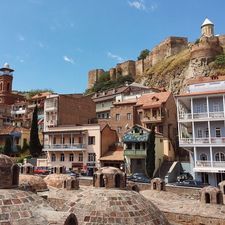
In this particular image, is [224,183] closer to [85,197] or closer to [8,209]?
[85,197]

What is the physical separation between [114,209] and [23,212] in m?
3.54

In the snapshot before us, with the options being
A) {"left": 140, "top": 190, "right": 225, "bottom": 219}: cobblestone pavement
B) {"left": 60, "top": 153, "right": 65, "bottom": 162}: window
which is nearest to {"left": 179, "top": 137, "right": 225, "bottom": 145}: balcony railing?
{"left": 140, "top": 190, "right": 225, "bottom": 219}: cobblestone pavement

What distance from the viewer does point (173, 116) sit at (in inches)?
2051

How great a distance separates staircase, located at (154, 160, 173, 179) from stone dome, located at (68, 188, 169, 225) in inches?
1196

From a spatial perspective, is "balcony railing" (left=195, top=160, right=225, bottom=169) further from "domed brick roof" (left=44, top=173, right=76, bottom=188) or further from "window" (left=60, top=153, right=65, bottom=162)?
"window" (left=60, top=153, right=65, bottom=162)

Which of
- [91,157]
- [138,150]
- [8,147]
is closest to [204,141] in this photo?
[138,150]

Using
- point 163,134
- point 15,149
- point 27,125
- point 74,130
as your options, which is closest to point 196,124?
point 163,134

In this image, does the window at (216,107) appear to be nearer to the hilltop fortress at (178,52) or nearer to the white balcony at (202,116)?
the white balcony at (202,116)

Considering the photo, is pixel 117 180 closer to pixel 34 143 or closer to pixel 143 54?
pixel 34 143

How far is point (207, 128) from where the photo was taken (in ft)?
123

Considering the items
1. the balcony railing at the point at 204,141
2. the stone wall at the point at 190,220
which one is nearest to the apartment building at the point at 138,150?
the balcony railing at the point at 204,141

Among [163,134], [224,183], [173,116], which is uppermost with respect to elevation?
[173,116]

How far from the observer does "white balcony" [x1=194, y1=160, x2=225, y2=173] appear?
3450 centimetres

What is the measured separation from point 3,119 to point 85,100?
25464 millimetres
